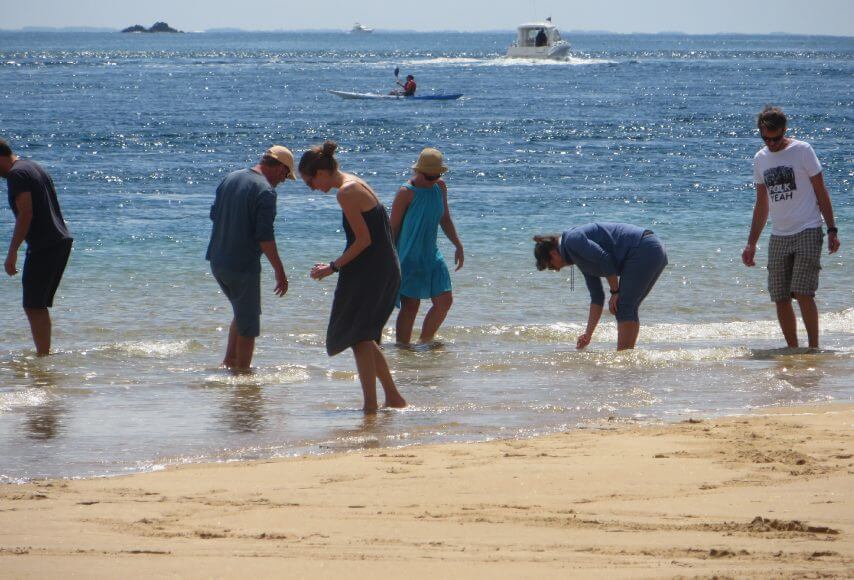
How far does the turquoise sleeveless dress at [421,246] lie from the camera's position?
854cm

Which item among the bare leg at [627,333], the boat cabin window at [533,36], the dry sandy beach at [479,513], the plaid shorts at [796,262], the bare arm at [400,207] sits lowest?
the bare leg at [627,333]

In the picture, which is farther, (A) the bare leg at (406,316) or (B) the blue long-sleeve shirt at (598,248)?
(A) the bare leg at (406,316)

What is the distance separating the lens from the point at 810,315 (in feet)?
27.0

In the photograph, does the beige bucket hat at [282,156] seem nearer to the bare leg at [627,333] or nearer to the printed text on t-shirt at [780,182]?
the bare leg at [627,333]

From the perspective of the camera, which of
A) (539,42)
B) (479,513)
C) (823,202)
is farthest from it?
(539,42)

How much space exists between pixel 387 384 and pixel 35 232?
9.44 ft

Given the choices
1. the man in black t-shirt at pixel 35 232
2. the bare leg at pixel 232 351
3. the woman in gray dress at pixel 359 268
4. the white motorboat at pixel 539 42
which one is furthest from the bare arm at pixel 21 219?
the white motorboat at pixel 539 42

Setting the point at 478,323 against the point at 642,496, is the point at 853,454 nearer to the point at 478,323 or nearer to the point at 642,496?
the point at 642,496

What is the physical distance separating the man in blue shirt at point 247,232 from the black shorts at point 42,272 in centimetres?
123

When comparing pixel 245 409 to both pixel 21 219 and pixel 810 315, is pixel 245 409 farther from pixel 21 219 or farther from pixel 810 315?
pixel 810 315

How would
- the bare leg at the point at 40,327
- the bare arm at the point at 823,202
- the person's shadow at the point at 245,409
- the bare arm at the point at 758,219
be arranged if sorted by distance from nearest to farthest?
the person's shadow at the point at 245,409 < the bare arm at the point at 823,202 < the bare arm at the point at 758,219 < the bare leg at the point at 40,327

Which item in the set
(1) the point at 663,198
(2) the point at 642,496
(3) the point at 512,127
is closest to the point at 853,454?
(2) the point at 642,496

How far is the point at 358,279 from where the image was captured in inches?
250

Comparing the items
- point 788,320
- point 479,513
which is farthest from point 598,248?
point 479,513
